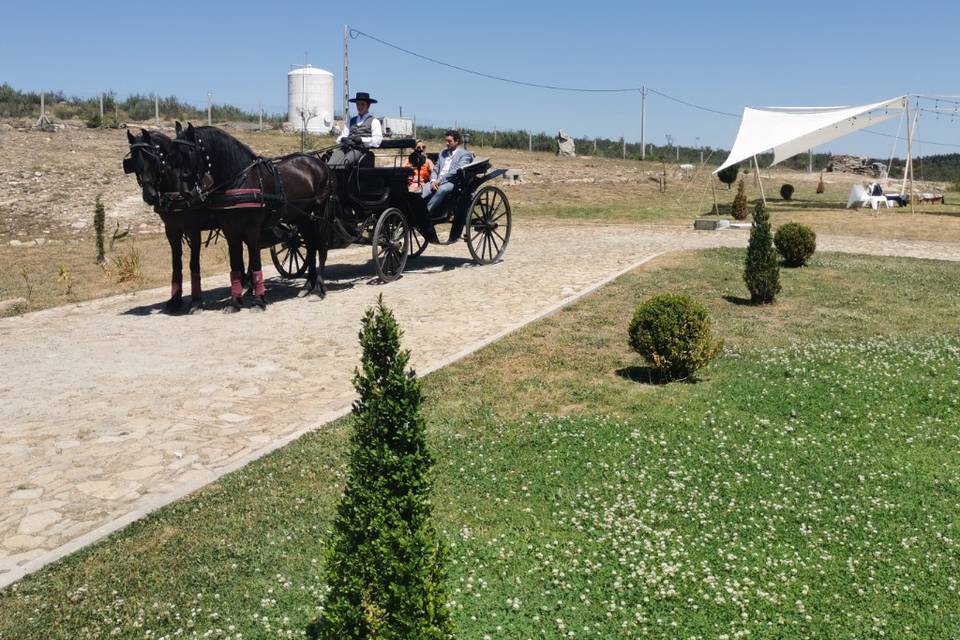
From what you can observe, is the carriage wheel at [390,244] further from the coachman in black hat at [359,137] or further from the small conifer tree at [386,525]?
the small conifer tree at [386,525]

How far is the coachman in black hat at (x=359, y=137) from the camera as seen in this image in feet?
42.5

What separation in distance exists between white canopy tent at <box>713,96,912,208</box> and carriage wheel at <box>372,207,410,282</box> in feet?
55.5

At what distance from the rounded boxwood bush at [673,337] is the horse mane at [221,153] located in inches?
215

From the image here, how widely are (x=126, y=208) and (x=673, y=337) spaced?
686 inches

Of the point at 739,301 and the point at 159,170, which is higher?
the point at 159,170

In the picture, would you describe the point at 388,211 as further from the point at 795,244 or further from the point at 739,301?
the point at 795,244

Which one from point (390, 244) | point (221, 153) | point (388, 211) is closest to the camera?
point (221, 153)

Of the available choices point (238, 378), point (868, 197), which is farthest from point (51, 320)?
point (868, 197)

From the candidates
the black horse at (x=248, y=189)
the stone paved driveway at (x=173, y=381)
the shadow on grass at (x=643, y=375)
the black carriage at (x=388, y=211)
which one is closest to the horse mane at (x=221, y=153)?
the black horse at (x=248, y=189)

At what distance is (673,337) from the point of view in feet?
27.4

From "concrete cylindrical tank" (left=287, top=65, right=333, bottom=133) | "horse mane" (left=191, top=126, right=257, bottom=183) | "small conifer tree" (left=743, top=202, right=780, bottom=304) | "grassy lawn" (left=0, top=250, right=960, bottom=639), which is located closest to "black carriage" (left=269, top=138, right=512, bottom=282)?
"horse mane" (left=191, top=126, right=257, bottom=183)

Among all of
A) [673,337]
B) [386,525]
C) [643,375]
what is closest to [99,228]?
[643,375]

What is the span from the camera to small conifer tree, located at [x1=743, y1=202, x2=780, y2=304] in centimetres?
1194

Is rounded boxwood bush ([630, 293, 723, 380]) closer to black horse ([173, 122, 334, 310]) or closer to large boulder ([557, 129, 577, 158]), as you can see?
black horse ([173, 122, 334, 310])
